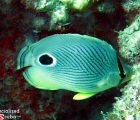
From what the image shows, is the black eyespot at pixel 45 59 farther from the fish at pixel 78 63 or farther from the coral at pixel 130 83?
the coral at pixel 130 83

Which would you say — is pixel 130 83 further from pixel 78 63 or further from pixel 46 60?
pixel 46 60

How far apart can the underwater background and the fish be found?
562mm

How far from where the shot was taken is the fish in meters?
2.04

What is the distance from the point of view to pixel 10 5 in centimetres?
271

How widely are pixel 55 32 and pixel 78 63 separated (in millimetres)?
973

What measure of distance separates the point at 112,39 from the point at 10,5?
1.36 metres

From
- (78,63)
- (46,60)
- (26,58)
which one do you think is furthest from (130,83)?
(26,58)

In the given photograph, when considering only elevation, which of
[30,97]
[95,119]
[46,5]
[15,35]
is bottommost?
[95,119]

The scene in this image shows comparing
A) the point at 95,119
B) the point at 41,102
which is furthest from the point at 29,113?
the point at 95,119

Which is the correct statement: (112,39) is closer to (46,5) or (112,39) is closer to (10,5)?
(46,5)

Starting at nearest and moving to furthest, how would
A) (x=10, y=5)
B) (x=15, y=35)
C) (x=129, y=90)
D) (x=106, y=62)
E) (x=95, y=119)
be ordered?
(x=106, y=62)
(x=129, y=90)
(x=10, y=5)
(x=15, y=35)
(x=95, y=119)

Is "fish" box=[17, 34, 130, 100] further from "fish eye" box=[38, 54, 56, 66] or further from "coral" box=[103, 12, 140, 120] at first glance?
"coral" box=[103, 12, 140, 120]

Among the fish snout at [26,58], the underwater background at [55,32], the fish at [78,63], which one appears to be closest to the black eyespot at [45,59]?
the fish at [78,63]

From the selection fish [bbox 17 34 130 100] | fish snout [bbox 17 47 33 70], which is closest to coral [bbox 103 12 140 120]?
fish [bbox 17 34 130 100]
